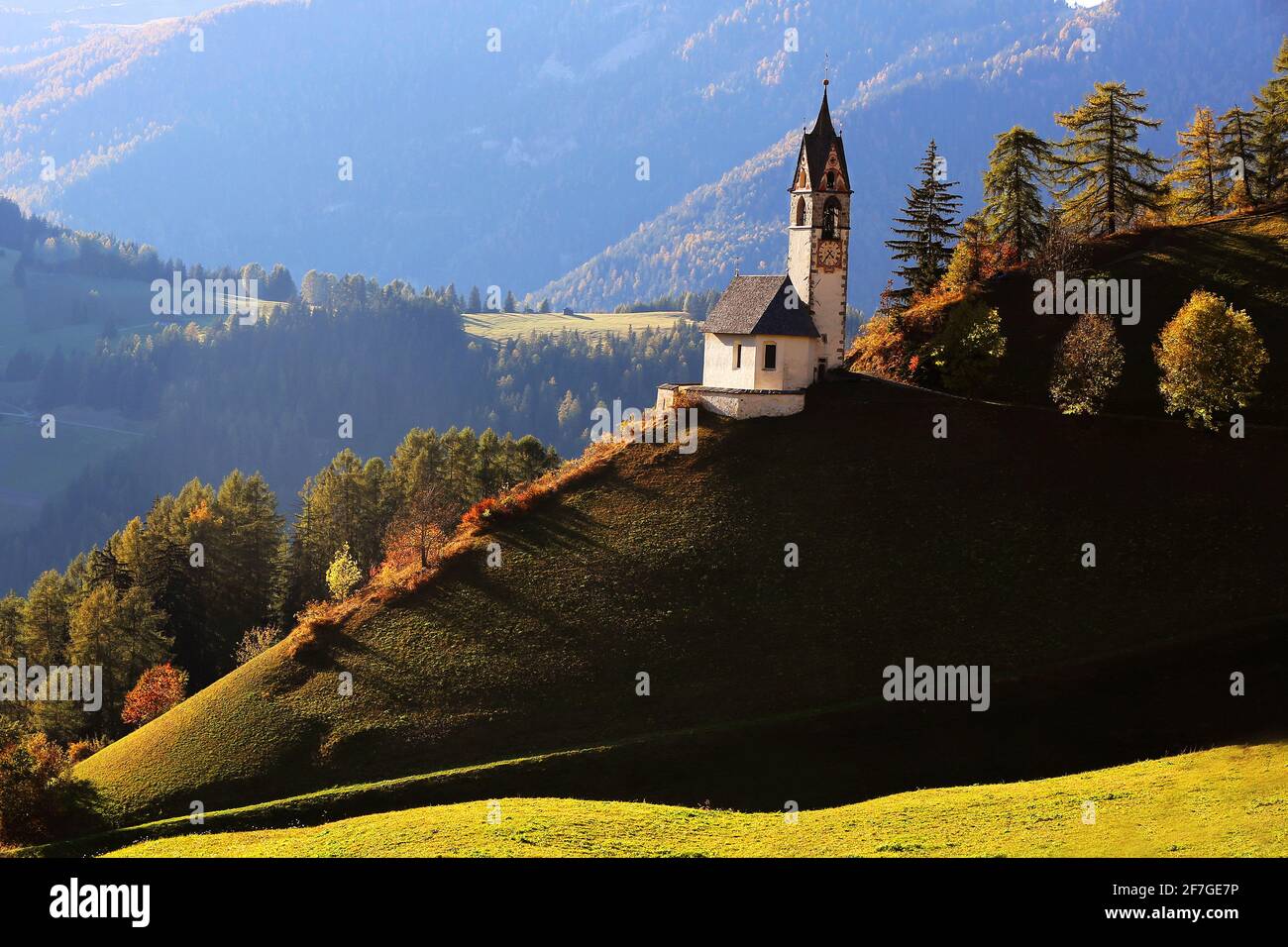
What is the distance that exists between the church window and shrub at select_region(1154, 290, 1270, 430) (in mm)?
23027

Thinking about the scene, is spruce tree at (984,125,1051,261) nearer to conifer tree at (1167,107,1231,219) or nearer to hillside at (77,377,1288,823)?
conifer tree at (1167,107,1231,219)

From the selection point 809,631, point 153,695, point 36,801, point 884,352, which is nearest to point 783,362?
point 884,352

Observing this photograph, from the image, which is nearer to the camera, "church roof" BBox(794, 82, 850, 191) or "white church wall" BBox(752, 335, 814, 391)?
"white church wall" BBox(752, 335, 814, 391)

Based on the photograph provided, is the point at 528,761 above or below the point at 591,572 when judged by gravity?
below

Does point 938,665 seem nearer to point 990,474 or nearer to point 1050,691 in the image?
point 1050,691

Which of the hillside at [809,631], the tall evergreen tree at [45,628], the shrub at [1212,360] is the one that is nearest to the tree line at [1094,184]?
the shrub at [1212,360]

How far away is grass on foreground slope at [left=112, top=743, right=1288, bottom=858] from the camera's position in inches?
1550

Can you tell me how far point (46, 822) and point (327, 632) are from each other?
57.7 feet

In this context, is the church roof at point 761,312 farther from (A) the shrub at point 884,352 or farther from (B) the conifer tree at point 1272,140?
(B) the conifer tree at point 1272,140

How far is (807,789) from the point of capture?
53219mm

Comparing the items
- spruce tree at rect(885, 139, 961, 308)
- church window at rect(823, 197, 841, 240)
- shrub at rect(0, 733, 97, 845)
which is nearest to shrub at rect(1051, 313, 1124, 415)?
church window at rect(823, 197, 841, 240)

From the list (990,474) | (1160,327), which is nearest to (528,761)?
(990,474)

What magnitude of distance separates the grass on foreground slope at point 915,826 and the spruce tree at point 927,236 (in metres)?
53.6
